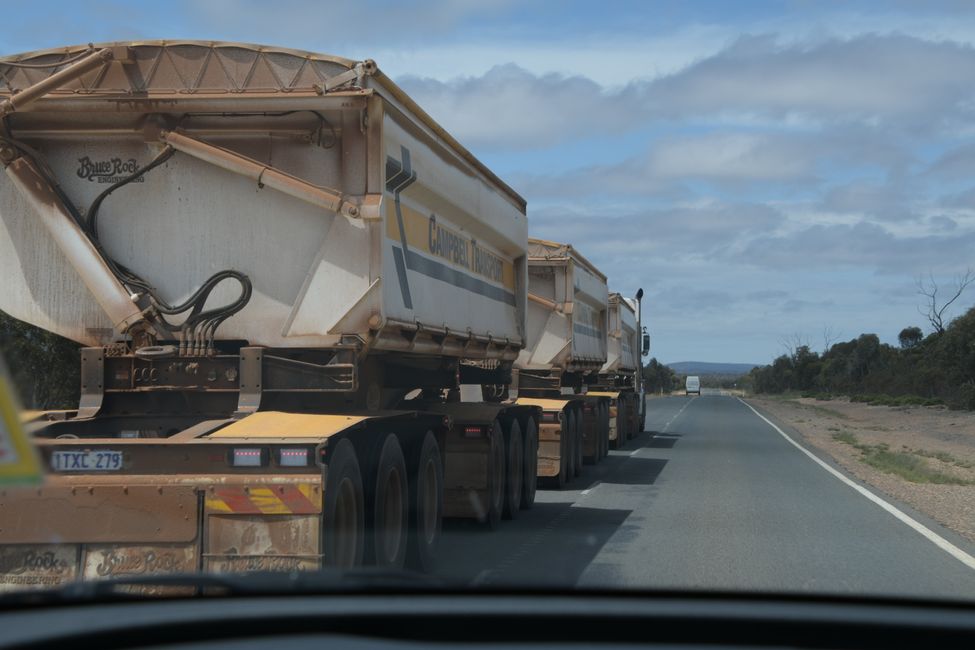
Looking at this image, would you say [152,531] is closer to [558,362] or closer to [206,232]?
[206,232]

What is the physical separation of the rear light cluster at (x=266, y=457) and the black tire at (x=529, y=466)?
303 inches

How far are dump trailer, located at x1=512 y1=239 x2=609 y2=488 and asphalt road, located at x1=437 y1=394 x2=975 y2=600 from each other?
0.67 meters

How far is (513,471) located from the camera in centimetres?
1374

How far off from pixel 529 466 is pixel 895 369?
279 ft

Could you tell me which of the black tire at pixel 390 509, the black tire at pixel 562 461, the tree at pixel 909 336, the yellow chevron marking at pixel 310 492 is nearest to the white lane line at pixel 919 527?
the black tire at pixel 562 461

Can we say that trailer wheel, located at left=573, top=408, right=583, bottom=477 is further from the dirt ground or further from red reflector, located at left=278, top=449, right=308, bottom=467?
red reflector, located at left=278, top=449, right=308, bottom=467

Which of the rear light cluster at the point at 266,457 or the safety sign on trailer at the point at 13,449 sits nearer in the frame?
the safety sign on trailer at the point at 13,449

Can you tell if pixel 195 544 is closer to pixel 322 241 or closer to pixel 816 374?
pixel 322 241

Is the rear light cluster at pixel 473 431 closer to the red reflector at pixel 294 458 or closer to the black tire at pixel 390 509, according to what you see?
the black tire at pixel 390 509

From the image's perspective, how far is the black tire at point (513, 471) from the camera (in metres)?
13.5

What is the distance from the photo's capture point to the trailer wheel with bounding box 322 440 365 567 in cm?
715

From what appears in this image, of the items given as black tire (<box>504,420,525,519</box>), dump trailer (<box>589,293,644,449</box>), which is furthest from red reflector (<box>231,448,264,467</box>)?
dump trailer (<box>589,293,644,449</box>)

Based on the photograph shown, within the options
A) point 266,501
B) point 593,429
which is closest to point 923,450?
point 593,429

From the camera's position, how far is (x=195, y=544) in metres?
6.80
